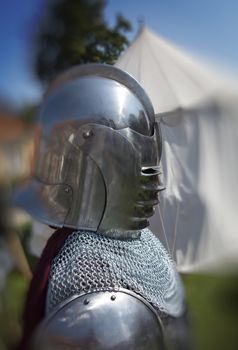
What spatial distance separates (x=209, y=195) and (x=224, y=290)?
127 centimetres

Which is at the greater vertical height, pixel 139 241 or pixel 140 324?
pixel 139 241

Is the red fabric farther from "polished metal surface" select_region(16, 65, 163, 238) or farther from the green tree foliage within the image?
the green tree foliage

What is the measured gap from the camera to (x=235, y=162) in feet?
5.96

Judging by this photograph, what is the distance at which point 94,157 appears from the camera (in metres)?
0.80

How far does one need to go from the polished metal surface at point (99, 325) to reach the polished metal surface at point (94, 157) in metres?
0.15

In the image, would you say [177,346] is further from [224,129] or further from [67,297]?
[224,129]

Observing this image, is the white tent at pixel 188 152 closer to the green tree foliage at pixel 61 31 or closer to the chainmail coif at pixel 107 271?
the chainmail coif at pixel 107 271

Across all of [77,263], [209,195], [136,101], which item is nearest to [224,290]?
[77,263]

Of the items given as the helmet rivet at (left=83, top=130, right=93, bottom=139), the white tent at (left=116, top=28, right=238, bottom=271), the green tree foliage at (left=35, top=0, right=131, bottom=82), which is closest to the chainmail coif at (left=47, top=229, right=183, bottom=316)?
the helmet rivet at (left=83, top=130, right=93, bottom=139)

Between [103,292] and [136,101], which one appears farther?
[136,101]

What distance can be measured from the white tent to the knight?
2.58ft

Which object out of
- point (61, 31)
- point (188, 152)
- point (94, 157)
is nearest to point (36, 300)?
point (94, 157)

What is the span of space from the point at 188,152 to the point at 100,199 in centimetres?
127

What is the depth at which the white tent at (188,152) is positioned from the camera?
1717mm
